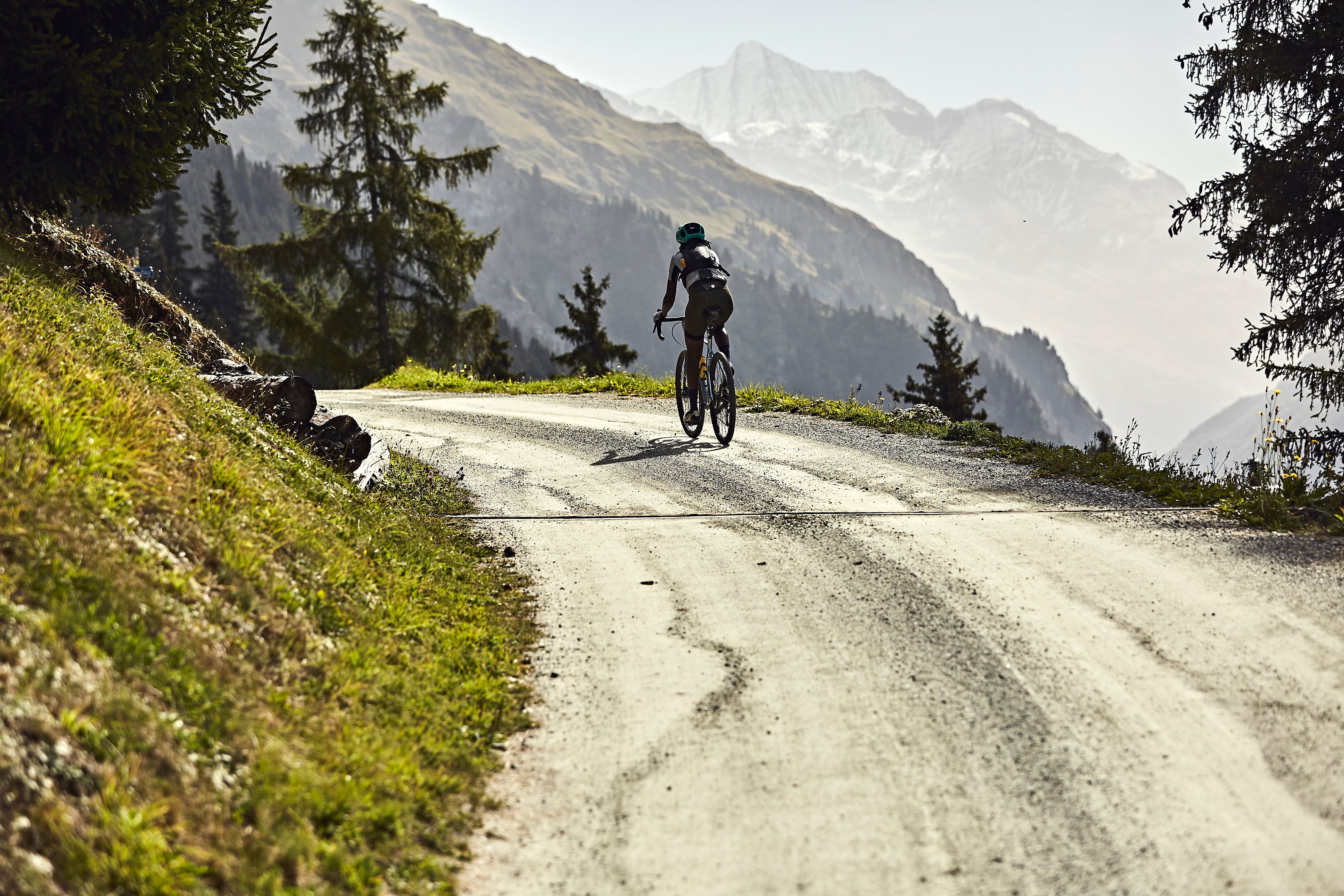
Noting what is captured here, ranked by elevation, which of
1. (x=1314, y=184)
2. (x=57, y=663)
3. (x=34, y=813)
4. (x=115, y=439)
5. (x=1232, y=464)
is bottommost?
(x=34, y=813)

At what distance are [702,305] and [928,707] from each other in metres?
6.99

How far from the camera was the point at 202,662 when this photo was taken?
3391 millimetres

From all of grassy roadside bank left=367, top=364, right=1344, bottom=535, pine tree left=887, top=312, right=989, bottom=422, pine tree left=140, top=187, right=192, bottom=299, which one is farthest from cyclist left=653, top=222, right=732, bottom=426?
pine tree left=140, top=187, right=192, bottom=299

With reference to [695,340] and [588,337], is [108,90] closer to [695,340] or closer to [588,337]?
[695,340]

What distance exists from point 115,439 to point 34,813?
2335 mm

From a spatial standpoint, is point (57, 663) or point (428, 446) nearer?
point (57, 663)

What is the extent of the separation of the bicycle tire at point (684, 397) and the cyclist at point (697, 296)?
0.08m

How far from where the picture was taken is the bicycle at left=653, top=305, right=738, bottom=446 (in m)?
10.4

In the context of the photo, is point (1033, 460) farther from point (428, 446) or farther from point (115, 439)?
point (115, 439)

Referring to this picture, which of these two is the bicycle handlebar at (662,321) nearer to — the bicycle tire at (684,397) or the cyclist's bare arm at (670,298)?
the cyclist's bare arm at (670,298)

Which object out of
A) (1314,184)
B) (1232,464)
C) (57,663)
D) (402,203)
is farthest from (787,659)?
(402,203)

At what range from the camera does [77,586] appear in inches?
129

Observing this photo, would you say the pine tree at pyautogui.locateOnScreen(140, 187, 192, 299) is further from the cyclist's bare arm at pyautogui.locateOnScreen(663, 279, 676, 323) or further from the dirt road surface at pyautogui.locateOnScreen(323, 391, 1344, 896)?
the dirt road surface at pyautogui.locateOnScreen(323, 391, 1344, 896)

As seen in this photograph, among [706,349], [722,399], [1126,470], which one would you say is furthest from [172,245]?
[1126,470]
